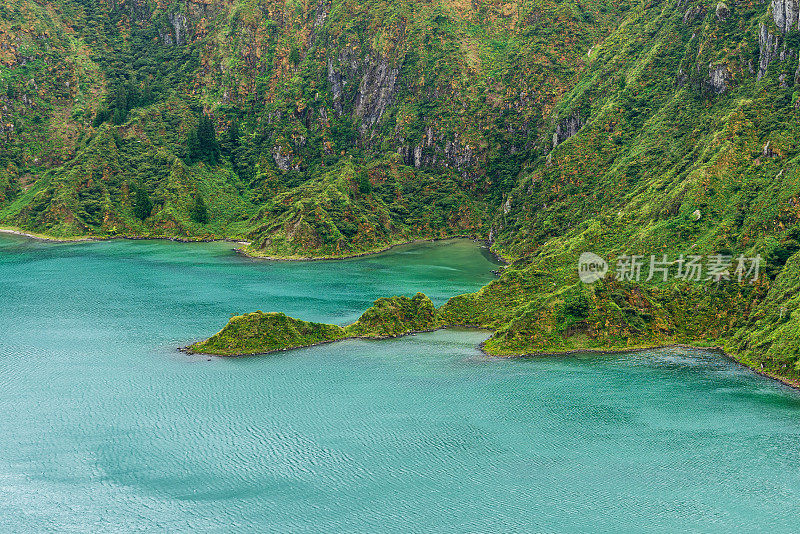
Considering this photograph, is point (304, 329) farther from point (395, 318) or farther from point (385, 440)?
point (385, 440)

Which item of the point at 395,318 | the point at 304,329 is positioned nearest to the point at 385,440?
the point at 304,329

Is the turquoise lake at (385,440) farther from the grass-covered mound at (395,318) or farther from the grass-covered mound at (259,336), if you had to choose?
the grass-covered mound at (395,318)

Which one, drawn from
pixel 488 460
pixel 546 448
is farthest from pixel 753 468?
pixel 488 460

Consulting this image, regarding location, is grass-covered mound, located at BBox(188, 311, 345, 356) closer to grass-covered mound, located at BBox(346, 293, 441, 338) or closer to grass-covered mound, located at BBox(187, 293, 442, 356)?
grass-covered mound, located at BBox(187, 293, 442, 356)

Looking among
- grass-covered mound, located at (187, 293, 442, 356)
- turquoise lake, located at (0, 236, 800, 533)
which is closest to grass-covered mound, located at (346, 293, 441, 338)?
grass-covered mound, located at (187, 293, 442, 356)

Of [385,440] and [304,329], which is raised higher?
[304,329]

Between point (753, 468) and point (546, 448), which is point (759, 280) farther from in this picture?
point (546, 448)

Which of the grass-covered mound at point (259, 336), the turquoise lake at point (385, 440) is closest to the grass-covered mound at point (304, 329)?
the grass-covered mound at point (259, 336)

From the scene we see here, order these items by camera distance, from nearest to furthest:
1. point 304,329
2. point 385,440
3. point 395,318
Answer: point 385,440, point 304,329, point 395,318

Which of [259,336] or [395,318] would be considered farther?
[395,318]
